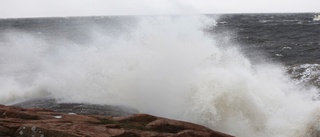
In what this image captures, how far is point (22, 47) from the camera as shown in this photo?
87.9 ft

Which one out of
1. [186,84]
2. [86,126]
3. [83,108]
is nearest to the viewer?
[86,126]

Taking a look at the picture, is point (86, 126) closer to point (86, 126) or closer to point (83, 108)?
point (86, 126)

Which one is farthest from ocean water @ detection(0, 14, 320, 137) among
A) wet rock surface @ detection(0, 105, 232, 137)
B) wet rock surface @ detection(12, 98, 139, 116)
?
wet rock surface @ detection(0, 105, 232, 137)

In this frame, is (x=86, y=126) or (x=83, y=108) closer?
(x=86, y=126)

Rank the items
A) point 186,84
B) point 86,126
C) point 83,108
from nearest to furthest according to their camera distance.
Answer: point 86,126
point 83,108
point 186,84

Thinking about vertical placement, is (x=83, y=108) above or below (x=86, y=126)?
above

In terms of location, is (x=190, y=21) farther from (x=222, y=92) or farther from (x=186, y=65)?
(x=222, y=92)

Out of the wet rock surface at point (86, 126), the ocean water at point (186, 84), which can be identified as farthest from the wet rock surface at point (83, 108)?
the wet rock surface at point (86, 126)

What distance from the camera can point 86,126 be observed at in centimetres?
650

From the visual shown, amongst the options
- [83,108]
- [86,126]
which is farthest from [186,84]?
[86,126]

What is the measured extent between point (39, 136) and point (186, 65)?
6.98m

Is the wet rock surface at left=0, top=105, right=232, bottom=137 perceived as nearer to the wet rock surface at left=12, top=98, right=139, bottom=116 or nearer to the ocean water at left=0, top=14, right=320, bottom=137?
the wet rock surface at left=12, top=98, right=139, bottom=116

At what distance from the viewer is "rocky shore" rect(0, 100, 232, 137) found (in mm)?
5832

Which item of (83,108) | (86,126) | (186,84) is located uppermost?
(186,84)
